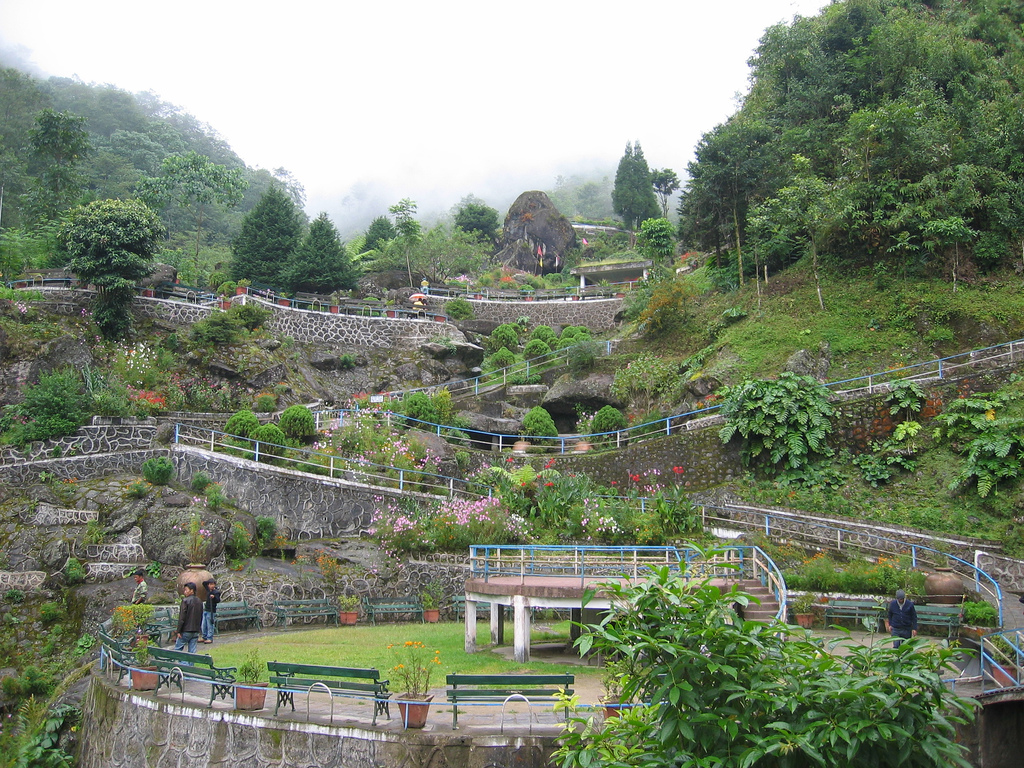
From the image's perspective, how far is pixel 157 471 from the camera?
59.3ft

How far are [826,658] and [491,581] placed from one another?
25.1ft

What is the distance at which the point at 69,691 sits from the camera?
12453 mm

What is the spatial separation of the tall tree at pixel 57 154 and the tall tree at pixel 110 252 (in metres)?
10.3

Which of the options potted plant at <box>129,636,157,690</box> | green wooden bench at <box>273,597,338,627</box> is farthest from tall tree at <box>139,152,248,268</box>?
potted plant at <box>129,636,157,690</box>

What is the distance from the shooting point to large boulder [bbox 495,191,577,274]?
180 ft

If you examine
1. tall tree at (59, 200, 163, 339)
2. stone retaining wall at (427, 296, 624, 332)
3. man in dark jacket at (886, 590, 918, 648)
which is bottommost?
man in dark jacket at (886, 590, 918, 648)

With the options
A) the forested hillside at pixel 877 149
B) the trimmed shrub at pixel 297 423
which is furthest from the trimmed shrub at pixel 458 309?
the trimmed shrub at pixel 297 423

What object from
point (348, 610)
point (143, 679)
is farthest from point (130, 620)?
point (348, 610)

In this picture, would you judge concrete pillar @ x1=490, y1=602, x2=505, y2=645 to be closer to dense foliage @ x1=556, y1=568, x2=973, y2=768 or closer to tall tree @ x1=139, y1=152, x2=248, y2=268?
dense foliage @ x1=556, y1=568, x2=973, y2=768

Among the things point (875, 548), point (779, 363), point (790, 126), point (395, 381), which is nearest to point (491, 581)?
point (875, 548)

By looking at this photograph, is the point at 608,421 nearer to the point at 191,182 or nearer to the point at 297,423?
the point at 297,423

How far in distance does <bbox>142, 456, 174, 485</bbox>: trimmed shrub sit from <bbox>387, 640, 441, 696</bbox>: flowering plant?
28.0 ft

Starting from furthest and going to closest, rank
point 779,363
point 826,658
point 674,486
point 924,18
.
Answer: point 924,18 < point 779,363 < point 674,486 < point 826,658

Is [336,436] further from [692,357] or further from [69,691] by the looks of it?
[692,357]
